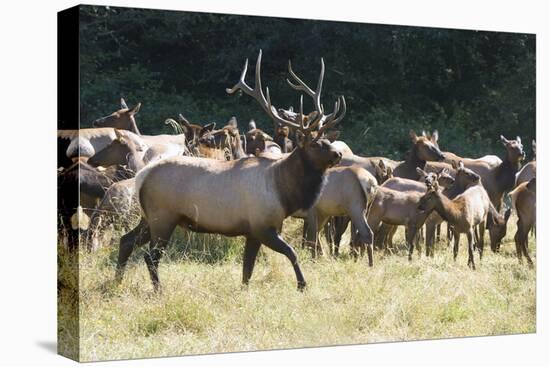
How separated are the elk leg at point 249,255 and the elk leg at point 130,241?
3.05 feet

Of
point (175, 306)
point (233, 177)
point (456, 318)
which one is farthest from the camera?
point (456, 318)

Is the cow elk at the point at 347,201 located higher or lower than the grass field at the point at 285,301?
higher

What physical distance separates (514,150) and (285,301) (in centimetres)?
322

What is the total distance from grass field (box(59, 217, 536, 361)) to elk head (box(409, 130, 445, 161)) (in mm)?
905

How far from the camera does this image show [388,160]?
39.2 feet

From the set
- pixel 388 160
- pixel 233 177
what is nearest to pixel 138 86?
pixel 233 177

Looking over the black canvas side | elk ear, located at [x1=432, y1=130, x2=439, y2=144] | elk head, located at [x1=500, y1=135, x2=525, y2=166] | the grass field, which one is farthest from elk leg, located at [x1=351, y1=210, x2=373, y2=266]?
the black canvas side

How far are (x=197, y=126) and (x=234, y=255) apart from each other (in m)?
1.63

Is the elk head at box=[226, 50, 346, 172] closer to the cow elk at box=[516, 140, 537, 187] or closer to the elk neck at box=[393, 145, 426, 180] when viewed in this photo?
the elk neck at box=[393, 145, 426, 180]

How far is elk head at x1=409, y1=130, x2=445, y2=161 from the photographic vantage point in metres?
11.7

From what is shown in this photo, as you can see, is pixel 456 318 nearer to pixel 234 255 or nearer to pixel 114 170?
pixel 234 255

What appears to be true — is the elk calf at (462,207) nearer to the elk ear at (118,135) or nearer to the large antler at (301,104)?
the large antler at (301,104)

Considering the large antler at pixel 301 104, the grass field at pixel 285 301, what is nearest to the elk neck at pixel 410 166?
the grass field at pixel 285 301

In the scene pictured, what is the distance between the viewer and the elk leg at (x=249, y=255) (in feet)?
34.6
